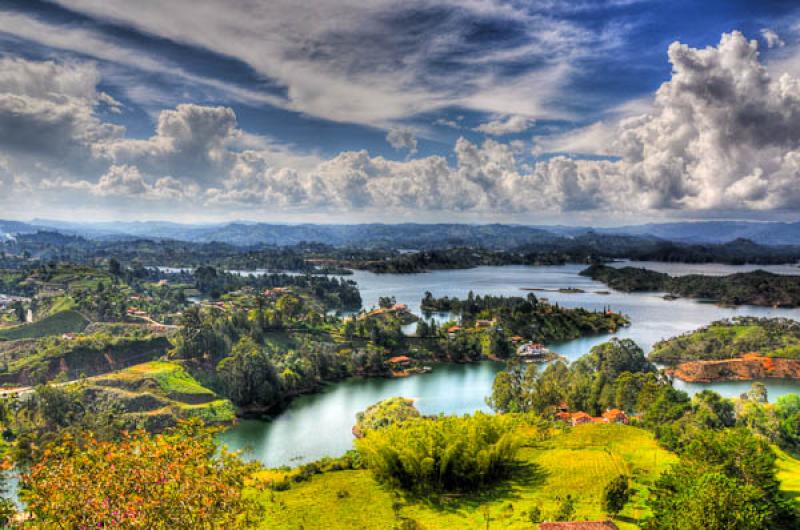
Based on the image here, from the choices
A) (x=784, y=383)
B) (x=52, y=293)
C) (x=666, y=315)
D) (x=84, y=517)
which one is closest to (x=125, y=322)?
(x=52, y=293)

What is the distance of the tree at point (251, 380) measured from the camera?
48.1 meters

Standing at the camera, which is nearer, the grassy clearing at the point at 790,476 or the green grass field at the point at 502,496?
the grassy clearing at the point at 790,476

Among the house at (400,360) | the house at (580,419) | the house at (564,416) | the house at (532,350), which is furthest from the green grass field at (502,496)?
the house at (532,350)

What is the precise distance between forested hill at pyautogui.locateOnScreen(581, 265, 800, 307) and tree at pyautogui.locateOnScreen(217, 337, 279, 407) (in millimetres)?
114576

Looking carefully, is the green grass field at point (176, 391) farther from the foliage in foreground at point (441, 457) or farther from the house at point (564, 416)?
the house at point (564, 416)

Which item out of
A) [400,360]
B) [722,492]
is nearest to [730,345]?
[400,360]

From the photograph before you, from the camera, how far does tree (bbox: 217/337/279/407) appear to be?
4806 centimetres

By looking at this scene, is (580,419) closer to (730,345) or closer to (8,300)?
(730,345)

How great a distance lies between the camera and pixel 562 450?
2878cm

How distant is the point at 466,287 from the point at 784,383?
9249 cm

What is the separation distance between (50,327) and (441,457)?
68.6 meters

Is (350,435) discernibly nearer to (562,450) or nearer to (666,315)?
(562,450)

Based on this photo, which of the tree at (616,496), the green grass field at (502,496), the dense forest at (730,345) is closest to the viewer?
the tree at (616,496)

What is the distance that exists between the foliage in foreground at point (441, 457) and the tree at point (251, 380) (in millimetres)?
25903
